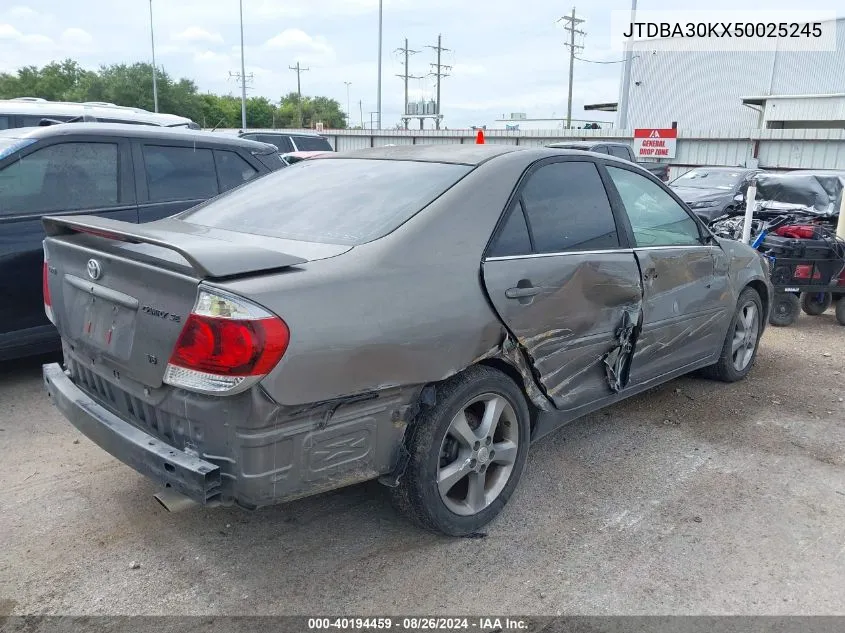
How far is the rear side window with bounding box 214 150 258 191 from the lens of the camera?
5.88m

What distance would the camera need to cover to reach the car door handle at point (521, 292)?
3.02 metres

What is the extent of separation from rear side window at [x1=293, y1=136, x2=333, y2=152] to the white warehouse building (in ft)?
90.5

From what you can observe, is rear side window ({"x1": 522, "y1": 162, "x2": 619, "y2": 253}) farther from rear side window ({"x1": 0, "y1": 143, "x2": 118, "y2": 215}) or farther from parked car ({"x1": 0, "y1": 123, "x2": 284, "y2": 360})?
rear side window ({"x1": 0, "y1": 143, "x2": 118, "y2": 215})

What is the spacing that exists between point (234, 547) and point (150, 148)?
3.54 m

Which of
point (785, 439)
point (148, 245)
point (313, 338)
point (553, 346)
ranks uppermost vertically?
point (148, 245)

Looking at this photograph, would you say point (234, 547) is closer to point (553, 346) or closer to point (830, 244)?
point (553, 346)

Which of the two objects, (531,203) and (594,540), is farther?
(531,203)

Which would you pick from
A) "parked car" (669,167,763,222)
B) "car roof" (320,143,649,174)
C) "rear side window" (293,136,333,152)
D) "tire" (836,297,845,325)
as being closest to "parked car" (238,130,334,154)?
"rear side window" (293,136,333,152)

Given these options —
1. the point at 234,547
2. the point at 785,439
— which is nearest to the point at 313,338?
the point at 234,547

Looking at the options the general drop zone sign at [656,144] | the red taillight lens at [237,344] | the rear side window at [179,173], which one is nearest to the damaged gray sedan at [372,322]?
the red taillight lens at [237,344]

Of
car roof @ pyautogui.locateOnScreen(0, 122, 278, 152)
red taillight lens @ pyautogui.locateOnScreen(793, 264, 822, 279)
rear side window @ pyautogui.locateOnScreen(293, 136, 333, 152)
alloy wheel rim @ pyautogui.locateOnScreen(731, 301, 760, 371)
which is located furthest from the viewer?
rear side window @ pyautogui.locateOnScreen(293, 136, 333, 152)

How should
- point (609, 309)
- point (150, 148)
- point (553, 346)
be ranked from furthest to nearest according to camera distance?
point (150, 148), point (609, 309), point (553, 346)

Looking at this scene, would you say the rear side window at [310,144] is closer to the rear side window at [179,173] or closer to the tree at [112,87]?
the rear side window at [179,173]

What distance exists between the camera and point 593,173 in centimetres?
375
